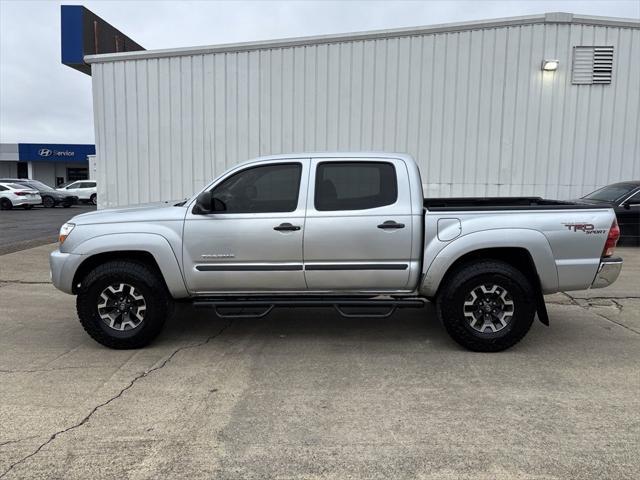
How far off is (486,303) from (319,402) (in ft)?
6.34

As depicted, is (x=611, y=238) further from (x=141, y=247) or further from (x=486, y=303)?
(x=141, y=247)

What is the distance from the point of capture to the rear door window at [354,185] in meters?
4.78

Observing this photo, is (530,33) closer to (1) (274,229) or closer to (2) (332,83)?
(2) (332,83)

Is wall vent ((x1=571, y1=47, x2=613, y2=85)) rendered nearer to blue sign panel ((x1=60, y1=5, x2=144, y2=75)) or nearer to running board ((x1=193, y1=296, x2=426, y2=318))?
running board ((x1=193, y1=296, x2=426, y2=318))

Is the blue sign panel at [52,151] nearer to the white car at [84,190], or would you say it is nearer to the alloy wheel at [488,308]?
the white car at [84,190]

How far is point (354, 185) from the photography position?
4848 millimetres

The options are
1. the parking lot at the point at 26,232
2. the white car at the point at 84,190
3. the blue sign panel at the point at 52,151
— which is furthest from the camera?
the blue sign panel at the point at 52,151

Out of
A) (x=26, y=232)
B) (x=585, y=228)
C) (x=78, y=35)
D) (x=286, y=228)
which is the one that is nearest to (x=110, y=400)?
(x=286, y=228)

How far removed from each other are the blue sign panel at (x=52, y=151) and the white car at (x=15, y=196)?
2295cm

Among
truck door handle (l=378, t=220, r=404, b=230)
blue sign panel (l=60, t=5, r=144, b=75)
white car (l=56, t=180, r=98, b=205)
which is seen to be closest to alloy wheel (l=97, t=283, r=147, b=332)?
truck door handle (l=378, t=220, r=404, b=230)

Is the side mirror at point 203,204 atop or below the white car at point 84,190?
atop

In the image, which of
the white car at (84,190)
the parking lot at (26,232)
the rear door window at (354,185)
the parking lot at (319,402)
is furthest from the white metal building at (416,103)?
the white car at (84,190)

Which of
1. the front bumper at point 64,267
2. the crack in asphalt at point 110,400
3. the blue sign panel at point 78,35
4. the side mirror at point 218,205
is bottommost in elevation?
the crack in asphalt at point 110,400

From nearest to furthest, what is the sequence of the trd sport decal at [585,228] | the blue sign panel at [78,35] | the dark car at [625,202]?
the trd sport decal at [585,228] < the dark car at [625,202] < the blue sign panel at [78,35]
